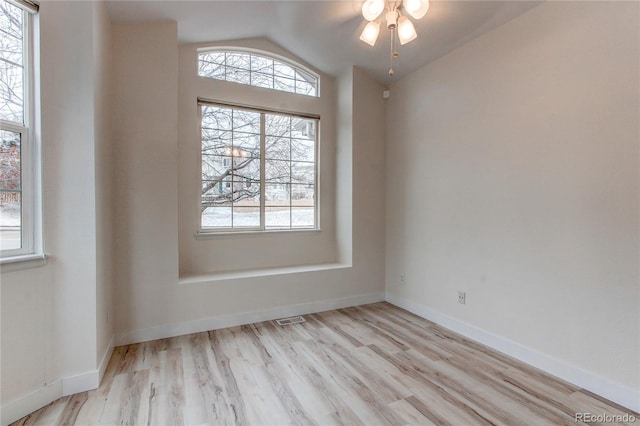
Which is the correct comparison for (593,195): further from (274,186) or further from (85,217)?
(85,217)

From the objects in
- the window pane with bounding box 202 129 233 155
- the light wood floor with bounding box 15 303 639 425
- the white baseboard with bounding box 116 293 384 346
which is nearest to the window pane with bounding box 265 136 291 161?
the window pane with bounding box 202 129 233 155

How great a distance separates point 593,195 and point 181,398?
10.0ft

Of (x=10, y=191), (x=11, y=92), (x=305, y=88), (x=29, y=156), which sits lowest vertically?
(x=10, y=191)

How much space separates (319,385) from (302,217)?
220cm

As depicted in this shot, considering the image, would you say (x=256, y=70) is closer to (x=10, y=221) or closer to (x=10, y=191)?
(x=10, y=191)

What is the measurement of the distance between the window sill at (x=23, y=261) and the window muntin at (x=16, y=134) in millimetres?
61

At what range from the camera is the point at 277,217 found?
3.81 metres

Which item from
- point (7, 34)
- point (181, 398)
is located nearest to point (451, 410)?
point (181, 398)

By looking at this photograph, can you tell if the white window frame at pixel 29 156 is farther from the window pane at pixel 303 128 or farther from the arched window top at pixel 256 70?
the window pane at pixel 303 128

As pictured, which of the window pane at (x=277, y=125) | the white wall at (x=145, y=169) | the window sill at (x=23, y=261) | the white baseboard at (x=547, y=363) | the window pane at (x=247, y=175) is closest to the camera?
the window sill at (x=23, y=261)

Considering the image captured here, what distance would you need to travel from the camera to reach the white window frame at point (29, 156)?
1.81 meters

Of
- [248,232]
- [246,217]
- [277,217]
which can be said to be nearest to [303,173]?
[277,217]

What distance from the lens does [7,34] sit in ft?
5.83

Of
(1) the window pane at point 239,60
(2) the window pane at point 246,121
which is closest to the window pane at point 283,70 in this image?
(1) the window pane at point 239,60
